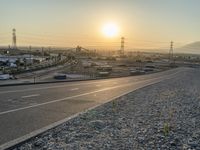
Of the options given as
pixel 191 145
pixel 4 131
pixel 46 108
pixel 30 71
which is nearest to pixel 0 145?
pixel 4 131

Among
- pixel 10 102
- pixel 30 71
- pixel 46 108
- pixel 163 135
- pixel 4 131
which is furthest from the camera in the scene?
pixel 30 71

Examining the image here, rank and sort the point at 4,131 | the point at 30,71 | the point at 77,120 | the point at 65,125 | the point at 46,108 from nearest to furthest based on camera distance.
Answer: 1. the point at 4,131
2. the point at 65,125
3. the point at 77,120
4. the point at 46,108
5. the point at 30,71

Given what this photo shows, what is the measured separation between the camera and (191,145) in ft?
25.6

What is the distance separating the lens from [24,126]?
34.1ft

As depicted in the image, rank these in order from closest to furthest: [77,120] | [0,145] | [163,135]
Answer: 1. [0,145]
2. [163,135]
3. [77,120]

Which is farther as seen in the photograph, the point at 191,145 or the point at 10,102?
the point at 10,102

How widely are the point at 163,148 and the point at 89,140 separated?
1758 mm

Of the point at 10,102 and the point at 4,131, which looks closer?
the point at 4,131

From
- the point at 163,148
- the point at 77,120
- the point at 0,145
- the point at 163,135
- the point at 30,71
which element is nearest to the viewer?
the point at 163,148

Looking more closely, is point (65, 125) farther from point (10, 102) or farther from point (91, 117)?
point (10, 102)

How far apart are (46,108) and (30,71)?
5096 centimetres

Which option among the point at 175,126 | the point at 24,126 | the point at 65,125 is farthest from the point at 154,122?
the point at 24,126

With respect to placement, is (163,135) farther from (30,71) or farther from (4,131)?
(30,71)

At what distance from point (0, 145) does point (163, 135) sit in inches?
155
